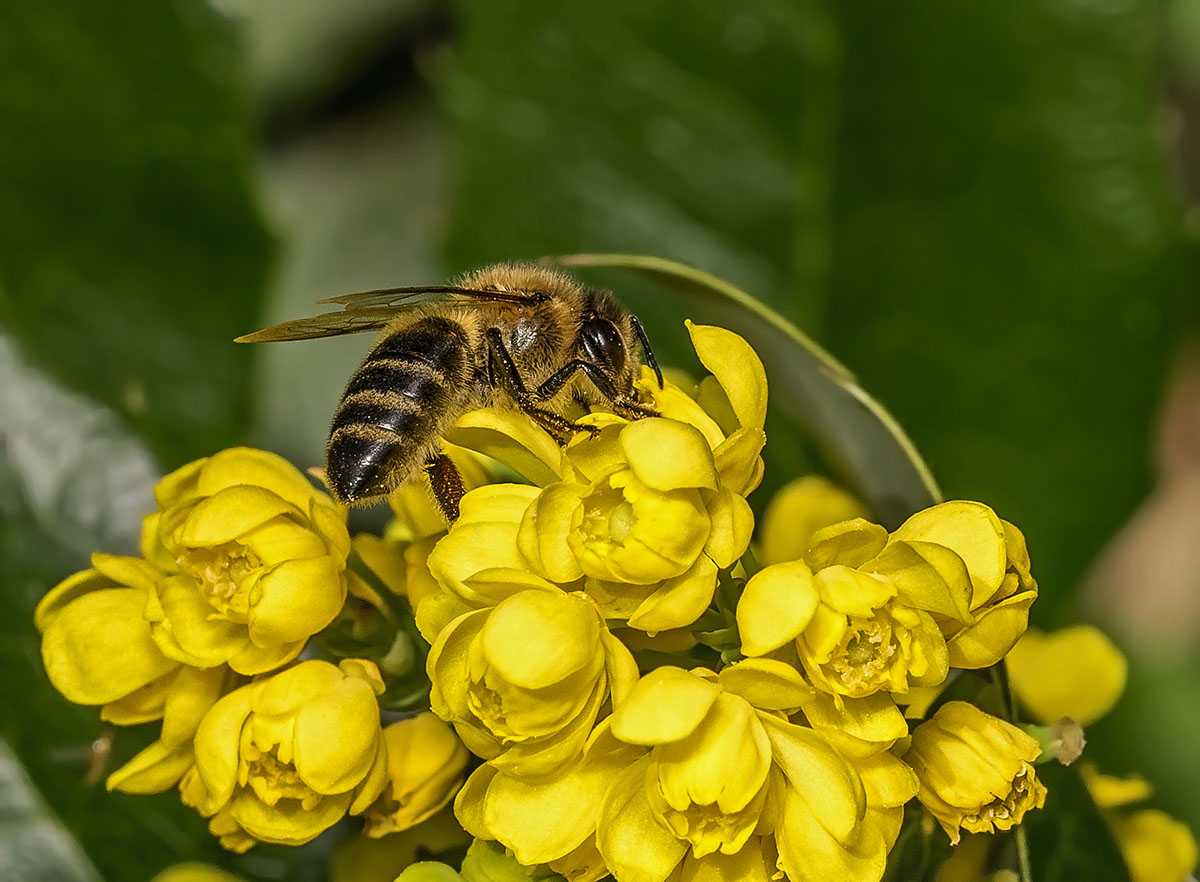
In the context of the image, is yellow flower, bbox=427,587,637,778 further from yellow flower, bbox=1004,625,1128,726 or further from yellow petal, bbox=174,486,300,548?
yellow flower, bbox=1004,625,1128,726

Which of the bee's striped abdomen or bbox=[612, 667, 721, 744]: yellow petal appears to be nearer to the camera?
bbox=[612, 667, 721, 744]: yellow petal

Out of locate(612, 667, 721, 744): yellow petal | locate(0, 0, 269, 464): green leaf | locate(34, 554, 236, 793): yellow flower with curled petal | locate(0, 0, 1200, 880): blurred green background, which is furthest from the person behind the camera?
locate(0, 0, 269, 464): green leaf

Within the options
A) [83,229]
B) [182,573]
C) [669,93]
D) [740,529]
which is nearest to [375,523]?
[83,229]

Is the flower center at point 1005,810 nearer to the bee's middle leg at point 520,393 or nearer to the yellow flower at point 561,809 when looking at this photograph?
the yellow flower at point 561,809

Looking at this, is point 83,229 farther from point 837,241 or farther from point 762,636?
point 762,636

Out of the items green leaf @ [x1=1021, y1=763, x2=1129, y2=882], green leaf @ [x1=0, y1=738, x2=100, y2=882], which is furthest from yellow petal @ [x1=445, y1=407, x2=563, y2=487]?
green leaf @ [x1=0, y1=738, x2=100, y2=882]

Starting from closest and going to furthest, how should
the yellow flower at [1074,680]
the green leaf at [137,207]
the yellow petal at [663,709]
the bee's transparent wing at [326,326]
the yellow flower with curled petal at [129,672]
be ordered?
the yellow petal at [663,709] → the yellow flower with curled petal at [129,672] → the bee's transparent wing at [326,326] → the yellow flower at [1074,680] → the green leaf at [137,207]

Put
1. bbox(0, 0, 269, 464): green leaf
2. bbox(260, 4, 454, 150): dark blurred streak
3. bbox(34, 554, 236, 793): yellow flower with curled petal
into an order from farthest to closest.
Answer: bbox(260, 4, 454, 150): dark blurred streak < bbox(0, 0, 269, 464): green leaf < bbox(34, 554, 236, 793): yellow flower with curled petal

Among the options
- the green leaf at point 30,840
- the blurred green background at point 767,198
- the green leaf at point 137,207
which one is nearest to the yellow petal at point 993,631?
the blurred green background at point 767,198
